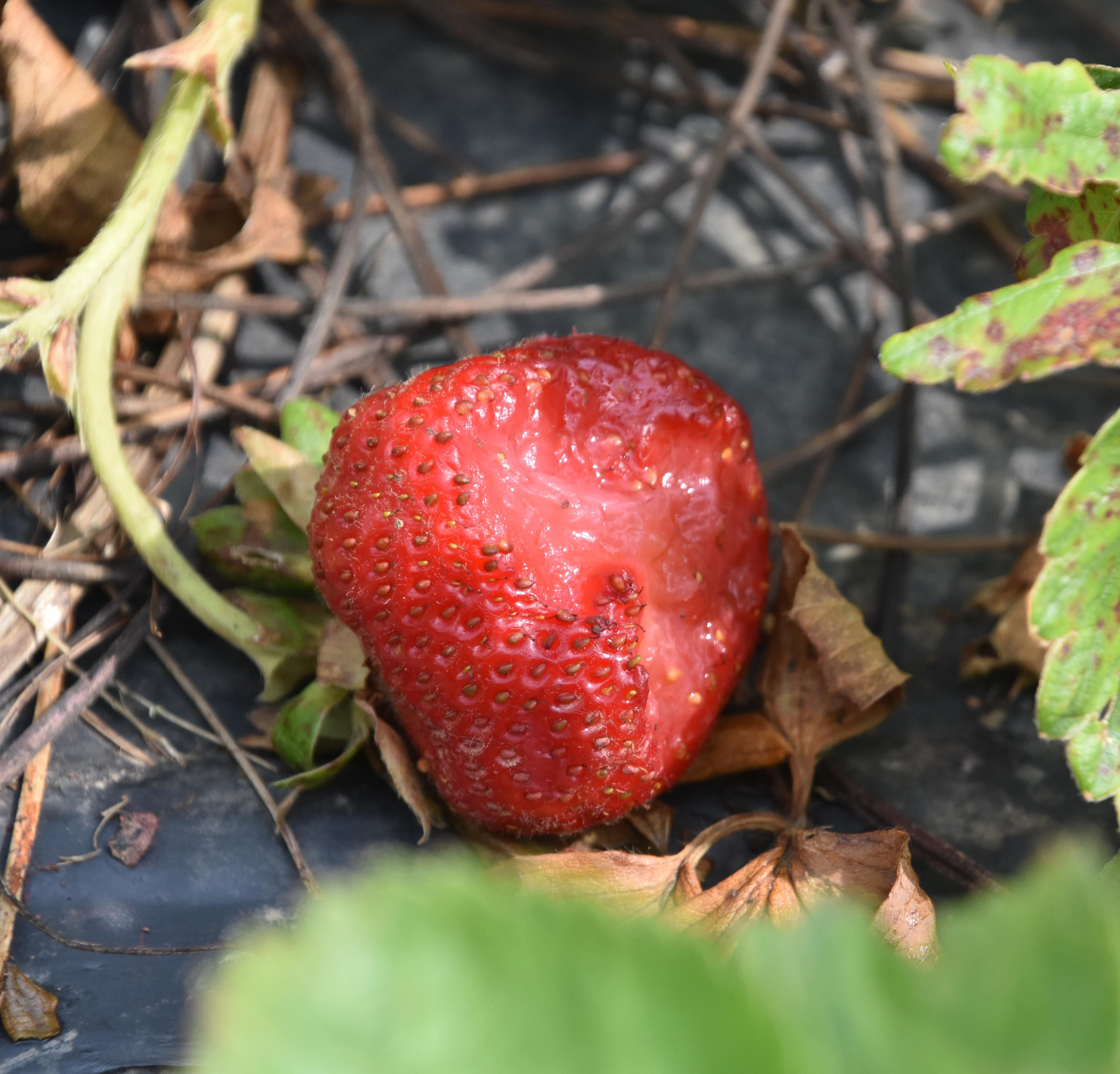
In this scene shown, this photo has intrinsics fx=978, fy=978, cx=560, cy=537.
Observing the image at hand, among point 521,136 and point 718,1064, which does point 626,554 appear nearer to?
point 718,1064

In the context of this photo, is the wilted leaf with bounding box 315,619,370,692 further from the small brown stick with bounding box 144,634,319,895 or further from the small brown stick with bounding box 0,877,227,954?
the small brown stick with bounding box 0,877,227,954

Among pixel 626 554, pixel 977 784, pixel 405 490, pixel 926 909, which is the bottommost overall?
pixel 977 784

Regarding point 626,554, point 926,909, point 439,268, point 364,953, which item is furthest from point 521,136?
point 364,953

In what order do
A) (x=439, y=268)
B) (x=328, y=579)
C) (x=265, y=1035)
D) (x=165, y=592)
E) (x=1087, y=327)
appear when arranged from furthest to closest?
1. (x=439, y=268)
2. (x=165, y=592)
3. (x=328, y=579)
4. (x=1087, y=327)
5. (x=265, y=1035)

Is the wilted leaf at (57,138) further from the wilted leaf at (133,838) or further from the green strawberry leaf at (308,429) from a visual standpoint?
the wilted leaf at (133,838)

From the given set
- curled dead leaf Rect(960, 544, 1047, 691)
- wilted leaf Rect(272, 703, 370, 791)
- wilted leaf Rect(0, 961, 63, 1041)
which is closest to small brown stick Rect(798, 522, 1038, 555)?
curled dead leaf Rect(960, 544, 1047, 691)

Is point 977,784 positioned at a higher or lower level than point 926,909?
lower
